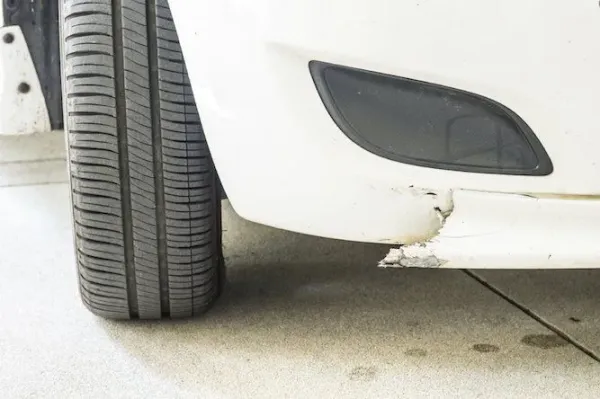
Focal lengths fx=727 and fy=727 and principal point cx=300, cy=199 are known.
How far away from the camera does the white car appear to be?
78 centimetres

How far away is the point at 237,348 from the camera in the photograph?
1.05 metres

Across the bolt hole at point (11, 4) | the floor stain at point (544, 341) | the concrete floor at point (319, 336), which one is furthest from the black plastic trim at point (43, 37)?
the floor stain at point (544, 341)

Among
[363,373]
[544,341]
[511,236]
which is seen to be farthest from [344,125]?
[544,341]

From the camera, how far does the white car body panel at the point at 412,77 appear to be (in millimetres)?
771

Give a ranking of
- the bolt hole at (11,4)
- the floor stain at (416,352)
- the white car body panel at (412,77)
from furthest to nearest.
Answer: the bolt hole at (11,4), the floor stain at (416,352), the white car body panel at (412,77)

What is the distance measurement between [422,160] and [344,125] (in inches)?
3.9

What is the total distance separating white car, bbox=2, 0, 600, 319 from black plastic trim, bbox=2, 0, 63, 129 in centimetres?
80

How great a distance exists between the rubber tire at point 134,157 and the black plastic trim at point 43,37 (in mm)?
785

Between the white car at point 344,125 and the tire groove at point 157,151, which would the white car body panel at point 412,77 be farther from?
the tire groove at point 157,151

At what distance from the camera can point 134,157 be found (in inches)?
38.4

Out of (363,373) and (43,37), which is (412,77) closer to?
(363,373)

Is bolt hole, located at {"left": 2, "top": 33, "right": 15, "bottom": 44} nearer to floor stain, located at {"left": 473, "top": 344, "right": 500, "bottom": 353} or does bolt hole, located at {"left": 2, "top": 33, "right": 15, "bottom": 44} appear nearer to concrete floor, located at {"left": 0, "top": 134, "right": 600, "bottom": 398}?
concrete floor, located at {"left": 0, "top": 134, "right": 600, "bottom": 398}

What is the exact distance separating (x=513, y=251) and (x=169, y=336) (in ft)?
1.70

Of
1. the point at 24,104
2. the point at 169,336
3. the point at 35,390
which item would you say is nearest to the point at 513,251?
the point at 169,336
